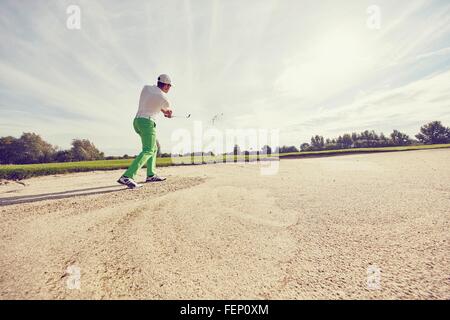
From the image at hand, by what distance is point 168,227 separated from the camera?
2.25 m

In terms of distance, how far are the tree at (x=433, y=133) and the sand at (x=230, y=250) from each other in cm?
9020

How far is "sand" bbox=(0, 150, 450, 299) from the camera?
123cm

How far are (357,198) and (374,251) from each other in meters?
1.89

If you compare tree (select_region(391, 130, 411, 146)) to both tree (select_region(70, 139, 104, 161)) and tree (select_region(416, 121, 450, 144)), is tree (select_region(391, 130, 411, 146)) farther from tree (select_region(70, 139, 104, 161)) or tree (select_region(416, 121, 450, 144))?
tree (select_region(70, 139, 104, 161))

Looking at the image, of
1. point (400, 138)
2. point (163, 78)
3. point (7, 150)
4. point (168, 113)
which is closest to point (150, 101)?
point (168, 113)

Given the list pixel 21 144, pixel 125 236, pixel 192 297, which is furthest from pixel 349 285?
pixel 21 144

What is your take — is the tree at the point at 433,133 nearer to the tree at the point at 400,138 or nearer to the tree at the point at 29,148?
the tree at the point at 400,138

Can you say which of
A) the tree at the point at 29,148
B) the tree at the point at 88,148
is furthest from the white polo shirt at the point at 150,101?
the tree at the point at 88,148

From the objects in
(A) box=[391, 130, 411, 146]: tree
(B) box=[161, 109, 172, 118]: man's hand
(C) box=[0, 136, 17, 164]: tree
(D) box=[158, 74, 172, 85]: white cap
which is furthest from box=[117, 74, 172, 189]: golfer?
(A) box=[391, 130, 411, 146]: tree

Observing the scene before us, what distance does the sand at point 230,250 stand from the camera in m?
1.23

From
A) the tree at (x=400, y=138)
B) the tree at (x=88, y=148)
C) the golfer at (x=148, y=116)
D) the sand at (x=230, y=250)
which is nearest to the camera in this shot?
the sand at (x=230, y=250)

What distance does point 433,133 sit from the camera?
65875mm

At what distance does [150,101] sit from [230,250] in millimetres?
4400

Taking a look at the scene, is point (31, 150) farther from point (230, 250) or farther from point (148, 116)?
point (230, 250)
